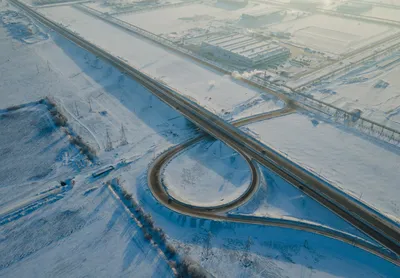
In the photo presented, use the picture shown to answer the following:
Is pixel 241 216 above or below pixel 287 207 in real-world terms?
below

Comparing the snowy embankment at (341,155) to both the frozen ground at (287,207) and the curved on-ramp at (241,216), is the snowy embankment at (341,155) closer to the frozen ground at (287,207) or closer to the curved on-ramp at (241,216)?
the frozen ground at (287,207)

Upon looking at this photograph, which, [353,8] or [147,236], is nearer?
[147,236]

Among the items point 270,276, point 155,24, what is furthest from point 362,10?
point 270,276

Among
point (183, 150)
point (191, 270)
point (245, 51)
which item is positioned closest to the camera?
point (191, 270)

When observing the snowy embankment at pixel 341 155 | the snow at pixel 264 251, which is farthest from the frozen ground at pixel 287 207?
the snowy embankment at pixel 341 155

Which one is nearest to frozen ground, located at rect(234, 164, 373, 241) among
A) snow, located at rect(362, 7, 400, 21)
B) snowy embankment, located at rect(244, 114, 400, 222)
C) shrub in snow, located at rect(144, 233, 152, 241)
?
snowy embankment, located at rect(244, 114, 400, 222)

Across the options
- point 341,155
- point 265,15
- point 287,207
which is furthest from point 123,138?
point 265,15

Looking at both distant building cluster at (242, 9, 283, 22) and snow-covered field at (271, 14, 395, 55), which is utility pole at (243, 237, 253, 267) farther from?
distant building cluster at (242, 9, 283, 22)

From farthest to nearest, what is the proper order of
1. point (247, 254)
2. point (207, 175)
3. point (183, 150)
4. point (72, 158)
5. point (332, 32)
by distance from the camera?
point (332, 32)
point (183, 150)
point (72, 158)
point (207, 175)
point (247, 254)

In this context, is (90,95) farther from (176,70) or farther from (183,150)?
(183,150)
